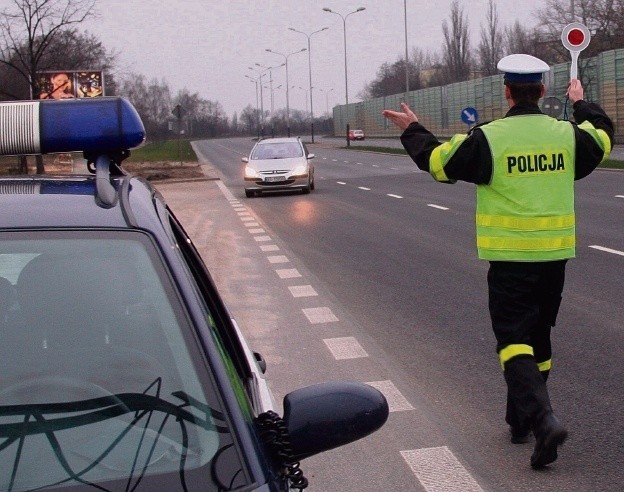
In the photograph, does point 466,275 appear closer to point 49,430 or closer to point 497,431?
point 497,431

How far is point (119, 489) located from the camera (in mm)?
2264

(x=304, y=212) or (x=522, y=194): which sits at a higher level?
(x=522, y=194)

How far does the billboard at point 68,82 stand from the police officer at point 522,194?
93.1 feet

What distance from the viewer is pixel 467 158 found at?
17.1ft

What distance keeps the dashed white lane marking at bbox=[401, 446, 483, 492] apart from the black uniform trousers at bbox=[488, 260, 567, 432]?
1.26 ft

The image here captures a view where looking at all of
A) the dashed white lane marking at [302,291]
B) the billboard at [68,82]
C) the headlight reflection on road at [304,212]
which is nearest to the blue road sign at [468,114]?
the billboard at [68,82]

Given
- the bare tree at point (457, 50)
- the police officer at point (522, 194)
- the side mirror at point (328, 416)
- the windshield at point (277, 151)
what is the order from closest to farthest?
the side mirror at point (328, 416), the police officer at point (522, 194), the windshield at point (277, 151), the bare tree at point (457, 50)

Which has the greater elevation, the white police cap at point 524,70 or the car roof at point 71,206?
the white police cap at point 524,70

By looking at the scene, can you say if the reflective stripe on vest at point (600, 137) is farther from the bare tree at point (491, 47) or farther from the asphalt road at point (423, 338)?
the bare tree at point (491, 47)

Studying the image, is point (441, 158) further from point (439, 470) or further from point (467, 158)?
point (439, 470)

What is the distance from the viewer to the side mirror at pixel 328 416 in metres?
2.57

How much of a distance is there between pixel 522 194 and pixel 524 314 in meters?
0.55

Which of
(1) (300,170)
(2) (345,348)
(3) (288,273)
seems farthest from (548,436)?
(1) (300,170)

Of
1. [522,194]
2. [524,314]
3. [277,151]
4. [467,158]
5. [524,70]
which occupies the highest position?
[524,70]
